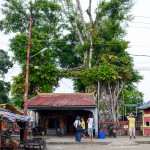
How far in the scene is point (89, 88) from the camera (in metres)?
34.2

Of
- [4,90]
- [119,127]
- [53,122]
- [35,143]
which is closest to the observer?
[35,143]

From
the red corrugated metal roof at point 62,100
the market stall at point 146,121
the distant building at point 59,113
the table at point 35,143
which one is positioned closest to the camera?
the table at point 35,143

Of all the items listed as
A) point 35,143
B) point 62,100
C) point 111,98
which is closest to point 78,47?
point 111,98

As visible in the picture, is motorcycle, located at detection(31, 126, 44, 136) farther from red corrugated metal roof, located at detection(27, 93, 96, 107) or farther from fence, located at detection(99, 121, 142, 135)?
fence, located at detection(99, 121, 142, 135)

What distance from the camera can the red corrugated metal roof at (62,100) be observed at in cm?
2486

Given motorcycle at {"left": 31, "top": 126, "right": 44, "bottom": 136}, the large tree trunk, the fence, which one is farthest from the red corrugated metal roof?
the large tree trunk

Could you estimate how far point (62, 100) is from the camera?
27141 millimetres

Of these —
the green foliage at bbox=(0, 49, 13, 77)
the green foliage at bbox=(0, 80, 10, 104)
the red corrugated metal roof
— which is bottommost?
the red corrugated metal roof

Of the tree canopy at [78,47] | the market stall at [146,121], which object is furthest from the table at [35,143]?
the tree canopy at [78,47]

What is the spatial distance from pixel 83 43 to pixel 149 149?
22559mm

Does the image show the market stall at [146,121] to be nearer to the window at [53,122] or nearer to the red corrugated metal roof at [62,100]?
the red corrugated metal roof at [62,100]

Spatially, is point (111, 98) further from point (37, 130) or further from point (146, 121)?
point (37, 130)

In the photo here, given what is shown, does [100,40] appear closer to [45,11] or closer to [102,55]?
[102,55]

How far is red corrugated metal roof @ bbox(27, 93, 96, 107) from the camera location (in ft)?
81.6
